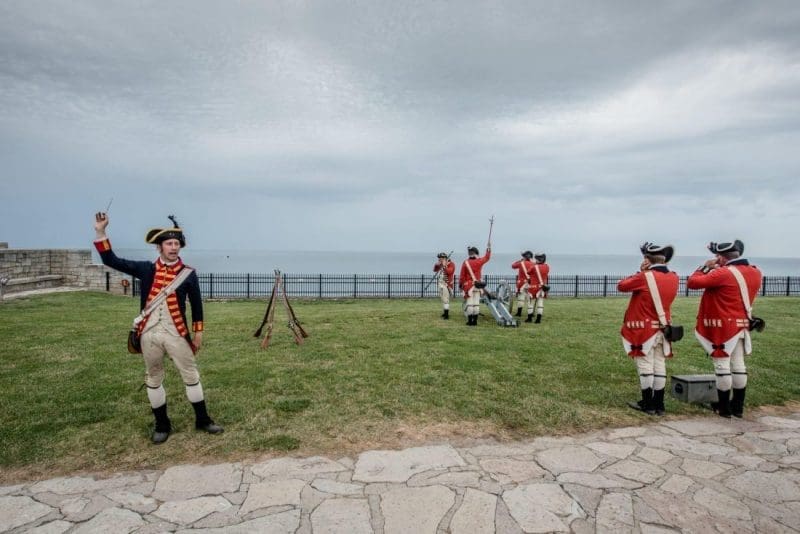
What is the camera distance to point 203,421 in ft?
17.5

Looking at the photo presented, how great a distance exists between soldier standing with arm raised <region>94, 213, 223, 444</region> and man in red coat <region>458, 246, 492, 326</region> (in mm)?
8739

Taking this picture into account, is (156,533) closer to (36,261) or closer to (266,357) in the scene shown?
(266,357)

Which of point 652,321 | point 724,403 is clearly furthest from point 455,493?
point 724,403

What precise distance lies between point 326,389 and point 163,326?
2594 millimetres

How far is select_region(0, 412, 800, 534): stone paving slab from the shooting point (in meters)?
3.51

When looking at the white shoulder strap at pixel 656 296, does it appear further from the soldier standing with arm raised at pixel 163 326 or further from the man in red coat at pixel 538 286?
the man in red coat at pixel 538 286

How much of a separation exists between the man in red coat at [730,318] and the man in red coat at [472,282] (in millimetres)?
7061

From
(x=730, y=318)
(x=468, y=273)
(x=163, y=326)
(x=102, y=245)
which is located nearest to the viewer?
(x=102, y=245)

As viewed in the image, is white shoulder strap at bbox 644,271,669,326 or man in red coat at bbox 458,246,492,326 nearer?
white shoulder strap at bbox 644,271,669,326

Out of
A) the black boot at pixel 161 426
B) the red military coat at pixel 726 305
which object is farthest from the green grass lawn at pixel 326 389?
the red military coat at pixel 726 305

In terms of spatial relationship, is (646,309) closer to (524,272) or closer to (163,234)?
(163,234)

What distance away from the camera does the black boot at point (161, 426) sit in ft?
16.6

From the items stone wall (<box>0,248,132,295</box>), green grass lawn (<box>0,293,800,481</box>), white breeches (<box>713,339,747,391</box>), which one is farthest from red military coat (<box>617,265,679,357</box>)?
stone wall (<box>0,248,132,295</box>)

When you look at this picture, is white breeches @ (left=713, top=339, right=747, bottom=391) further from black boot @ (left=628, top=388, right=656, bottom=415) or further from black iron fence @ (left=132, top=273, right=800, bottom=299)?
black iron fence @ (left=132, top=273, right=800, bottom=299)
